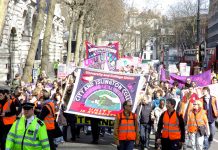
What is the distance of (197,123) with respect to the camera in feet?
42.4

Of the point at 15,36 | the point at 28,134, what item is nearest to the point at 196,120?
the point at 28,134

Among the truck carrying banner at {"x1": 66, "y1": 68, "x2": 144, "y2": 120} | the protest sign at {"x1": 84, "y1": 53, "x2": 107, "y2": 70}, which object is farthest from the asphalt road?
the protest sign at {"x1": 84, "y1": 53, "x2": 107, "y2": 70}

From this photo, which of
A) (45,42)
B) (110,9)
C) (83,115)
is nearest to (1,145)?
(83,115)

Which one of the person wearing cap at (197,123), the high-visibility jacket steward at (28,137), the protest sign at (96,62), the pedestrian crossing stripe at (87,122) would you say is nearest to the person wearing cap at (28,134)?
the high-visibility jacket steward at (28,137)

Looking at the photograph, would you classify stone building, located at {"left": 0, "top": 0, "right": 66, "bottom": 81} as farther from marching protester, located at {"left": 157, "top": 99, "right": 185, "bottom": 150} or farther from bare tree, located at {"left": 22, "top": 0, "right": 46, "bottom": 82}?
marching protester, located at {"left": 157, "top": 99, "right": 185, "bottom": 150}

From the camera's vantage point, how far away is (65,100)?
15.1 metres

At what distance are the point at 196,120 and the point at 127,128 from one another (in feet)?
8.73

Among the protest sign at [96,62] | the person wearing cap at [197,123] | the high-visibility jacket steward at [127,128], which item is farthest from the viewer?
the protest sign at [96,62]

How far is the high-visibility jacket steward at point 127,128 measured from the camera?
10750 millimetres

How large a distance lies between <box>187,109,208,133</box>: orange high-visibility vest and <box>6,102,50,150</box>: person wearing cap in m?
5.95

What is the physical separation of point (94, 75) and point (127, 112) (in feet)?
12.5

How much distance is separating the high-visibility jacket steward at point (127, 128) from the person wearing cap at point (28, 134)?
3.37m

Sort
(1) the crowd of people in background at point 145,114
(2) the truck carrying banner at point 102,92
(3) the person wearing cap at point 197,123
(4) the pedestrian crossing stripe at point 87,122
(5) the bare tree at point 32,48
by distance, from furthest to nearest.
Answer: (5) the bare tree at point 32,48
(4) the pedestrian crossing stripe at point 87,122
(2) the truck carrying banner at point 102,92
(3) the person wearing cap at point 197,123
(1) the crowd of people in background at point 145,114

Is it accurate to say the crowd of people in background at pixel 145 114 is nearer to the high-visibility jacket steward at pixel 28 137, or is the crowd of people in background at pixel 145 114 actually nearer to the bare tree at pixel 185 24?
the high-visibility jacket steward at pixel 28 137
